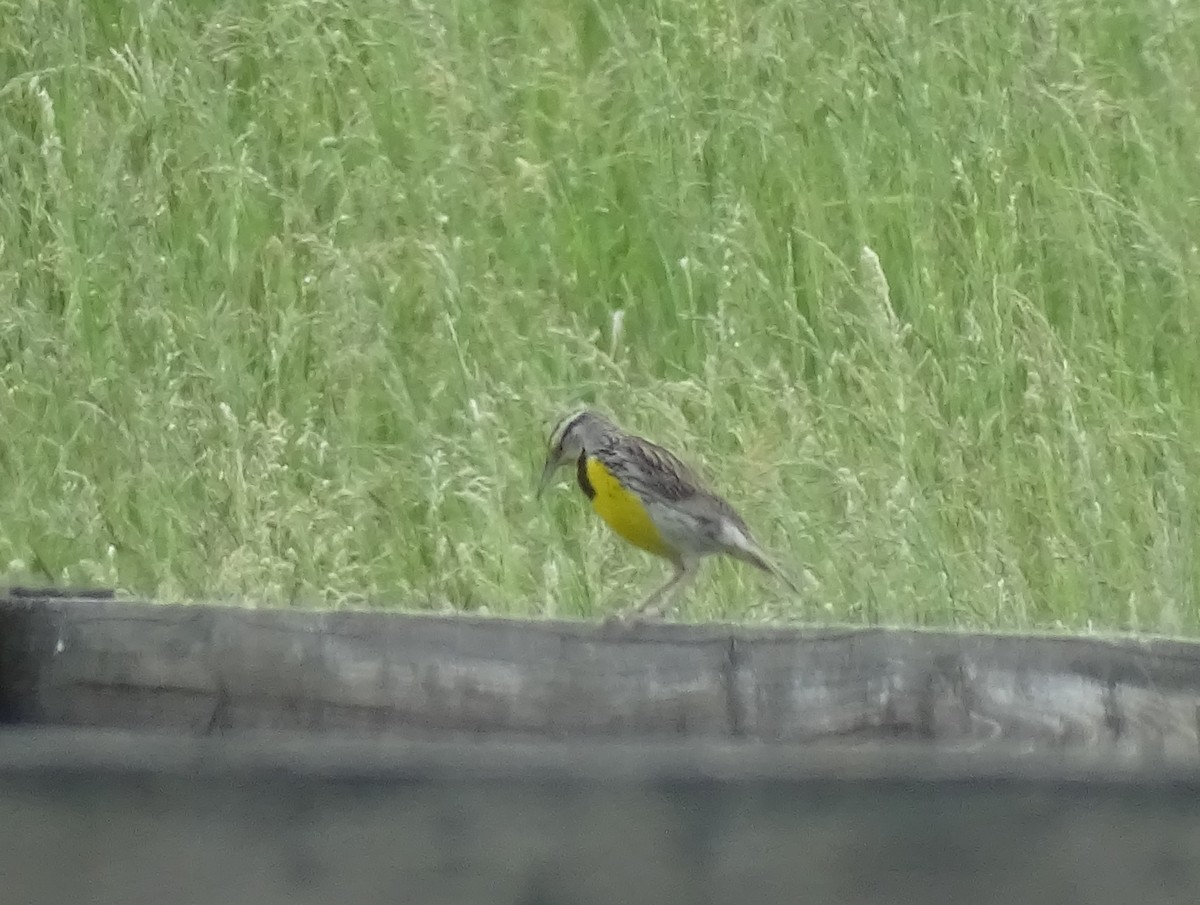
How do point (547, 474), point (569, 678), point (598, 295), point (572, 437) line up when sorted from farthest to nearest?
point (598, 295) → point (547, 474) → point (572, 437) → point (569, 678)

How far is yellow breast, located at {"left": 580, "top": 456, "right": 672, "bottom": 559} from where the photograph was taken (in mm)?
2298

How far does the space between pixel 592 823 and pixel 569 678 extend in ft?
1.39

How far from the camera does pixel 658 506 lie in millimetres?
2271

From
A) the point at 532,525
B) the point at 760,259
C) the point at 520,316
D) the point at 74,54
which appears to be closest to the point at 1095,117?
the point at 760,259

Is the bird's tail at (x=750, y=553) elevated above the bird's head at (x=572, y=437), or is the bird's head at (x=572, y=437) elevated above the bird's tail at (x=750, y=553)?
the bird's head at (x=572, y=437)

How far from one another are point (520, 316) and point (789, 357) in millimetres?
560

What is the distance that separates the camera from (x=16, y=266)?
3148mm

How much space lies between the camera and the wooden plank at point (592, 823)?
94 centimetres

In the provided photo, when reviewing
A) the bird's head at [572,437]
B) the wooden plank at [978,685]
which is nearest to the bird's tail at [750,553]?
the bird's head at [572,437]

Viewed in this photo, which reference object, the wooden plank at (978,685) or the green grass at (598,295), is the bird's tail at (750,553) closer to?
the green grass at (598,295)

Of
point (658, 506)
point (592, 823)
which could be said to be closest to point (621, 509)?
point (658, 506)

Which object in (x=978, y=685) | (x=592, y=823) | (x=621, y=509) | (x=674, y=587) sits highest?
(x=592, y=823)

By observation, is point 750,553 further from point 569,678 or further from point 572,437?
point 569,678

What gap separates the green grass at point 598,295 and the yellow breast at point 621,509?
0.39 metres
